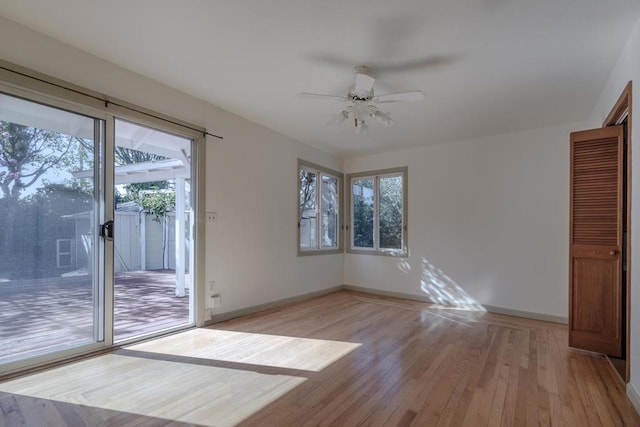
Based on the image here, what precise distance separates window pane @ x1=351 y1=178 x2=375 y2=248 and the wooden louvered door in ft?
10.6

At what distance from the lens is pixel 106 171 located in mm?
2873

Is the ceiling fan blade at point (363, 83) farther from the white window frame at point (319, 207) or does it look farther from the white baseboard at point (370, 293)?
the white baseboard at point (370, 293)

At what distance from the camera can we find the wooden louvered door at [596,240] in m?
2.77

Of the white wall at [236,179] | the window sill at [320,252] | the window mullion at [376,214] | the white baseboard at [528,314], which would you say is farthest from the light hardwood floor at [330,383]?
the window mullion at [376,214]

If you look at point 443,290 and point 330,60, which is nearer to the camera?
point 330,60

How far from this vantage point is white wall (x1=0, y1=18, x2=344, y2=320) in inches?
102

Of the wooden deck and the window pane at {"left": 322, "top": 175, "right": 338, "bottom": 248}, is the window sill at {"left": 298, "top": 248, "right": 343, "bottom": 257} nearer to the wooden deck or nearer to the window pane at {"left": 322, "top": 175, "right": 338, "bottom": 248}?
the window pane at {"left": 322, "top": 175, "right": 338, "bottom": 248}

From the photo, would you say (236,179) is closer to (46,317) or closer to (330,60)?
(330,60)

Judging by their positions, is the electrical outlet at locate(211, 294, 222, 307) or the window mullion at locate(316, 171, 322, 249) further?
the window mullion at locate(316, 171, 322, 249)

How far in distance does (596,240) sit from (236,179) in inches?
150

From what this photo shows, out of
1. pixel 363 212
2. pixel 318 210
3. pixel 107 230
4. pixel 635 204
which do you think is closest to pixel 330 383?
pixel 107 230

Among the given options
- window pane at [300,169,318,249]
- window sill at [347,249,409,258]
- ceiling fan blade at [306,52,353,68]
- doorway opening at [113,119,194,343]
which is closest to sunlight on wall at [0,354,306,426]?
doorway opening at [113,119,194,343]

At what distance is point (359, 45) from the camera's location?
246 centimetres

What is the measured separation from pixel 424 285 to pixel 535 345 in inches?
78.8
